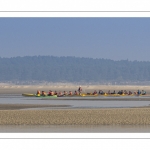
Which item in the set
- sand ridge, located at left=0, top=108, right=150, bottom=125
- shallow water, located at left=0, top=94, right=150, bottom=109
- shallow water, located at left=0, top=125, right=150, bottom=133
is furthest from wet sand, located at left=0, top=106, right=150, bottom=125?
shallow water, located at left=0, top=94, right=150, bottom=109

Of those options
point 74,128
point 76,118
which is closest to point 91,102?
point 76,118

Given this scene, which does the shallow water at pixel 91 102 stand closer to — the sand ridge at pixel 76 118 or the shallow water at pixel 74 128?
the sand ridge at pixel 76 118

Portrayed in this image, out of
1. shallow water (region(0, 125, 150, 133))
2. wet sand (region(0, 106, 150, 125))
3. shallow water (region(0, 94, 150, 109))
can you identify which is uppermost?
shallow water (region(0, 94, 150, 109))

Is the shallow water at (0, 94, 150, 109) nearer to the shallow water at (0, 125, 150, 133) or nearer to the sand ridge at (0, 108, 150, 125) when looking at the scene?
the sand ridge at (0, 108, 150, 125)

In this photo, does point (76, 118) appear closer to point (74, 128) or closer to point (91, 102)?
point (74, 128)

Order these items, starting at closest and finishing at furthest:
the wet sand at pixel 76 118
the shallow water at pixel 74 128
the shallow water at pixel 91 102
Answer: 1. the shallow water at pixel 74 128
2. the wet sand at pixel 76 118
3. the shallow water at pixel 91 102

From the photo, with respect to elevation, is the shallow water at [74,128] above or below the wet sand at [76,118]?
below

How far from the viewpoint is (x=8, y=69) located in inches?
7756

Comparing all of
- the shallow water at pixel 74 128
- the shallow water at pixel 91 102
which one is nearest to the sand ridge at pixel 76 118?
the shallow water at pixel 74 128

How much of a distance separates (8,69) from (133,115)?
564ft

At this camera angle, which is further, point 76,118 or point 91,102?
point 91,102
